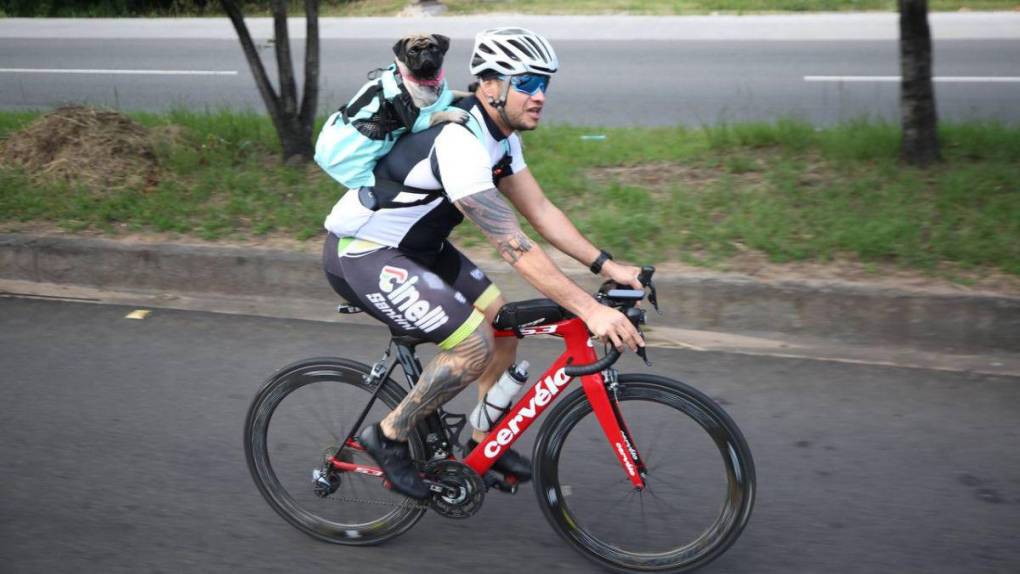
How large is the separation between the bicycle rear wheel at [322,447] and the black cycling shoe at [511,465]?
0.27m

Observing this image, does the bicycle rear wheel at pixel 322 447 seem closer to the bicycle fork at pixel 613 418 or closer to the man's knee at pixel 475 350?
the man's knee at pixel 475 350

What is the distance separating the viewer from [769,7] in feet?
52.7

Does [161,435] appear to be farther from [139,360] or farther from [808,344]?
[808,344]

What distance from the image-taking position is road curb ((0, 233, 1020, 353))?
5.42 meters

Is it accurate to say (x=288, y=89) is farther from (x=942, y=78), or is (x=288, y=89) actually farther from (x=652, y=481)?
(x=942, y=78)

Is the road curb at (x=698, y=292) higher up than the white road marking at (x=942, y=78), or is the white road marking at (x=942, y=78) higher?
the white road marking at (x=942, y=78)

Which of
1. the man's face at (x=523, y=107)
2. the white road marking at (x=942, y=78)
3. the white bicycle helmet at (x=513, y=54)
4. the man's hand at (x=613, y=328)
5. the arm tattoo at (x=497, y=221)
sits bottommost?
the man's hand at (x=613, y=328)

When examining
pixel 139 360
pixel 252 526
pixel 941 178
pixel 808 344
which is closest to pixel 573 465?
pixel 252 526

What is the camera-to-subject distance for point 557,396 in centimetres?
366

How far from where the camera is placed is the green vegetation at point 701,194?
6164 millimetres

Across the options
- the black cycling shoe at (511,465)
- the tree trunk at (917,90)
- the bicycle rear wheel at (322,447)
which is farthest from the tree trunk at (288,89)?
the black cycling shoe at (511,465)

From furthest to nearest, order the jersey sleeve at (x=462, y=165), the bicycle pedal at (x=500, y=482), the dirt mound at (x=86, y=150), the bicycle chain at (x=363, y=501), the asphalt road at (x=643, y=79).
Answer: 1. the asphalt road at (x=643, y=79)
2. the dirt mound at (x=86, y=150)
3. the bicycle chain at (x=363, y=501)
4. the bicycle pedal at (x=500, y=482)
5. the jersey sleeve at (x=462, y=165)

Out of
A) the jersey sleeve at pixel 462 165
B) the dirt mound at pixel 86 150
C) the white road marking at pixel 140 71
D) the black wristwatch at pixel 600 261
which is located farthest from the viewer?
the white road marking at pixel 140 71

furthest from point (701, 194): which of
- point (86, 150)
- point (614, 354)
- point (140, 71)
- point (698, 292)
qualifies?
point (140, 71)
